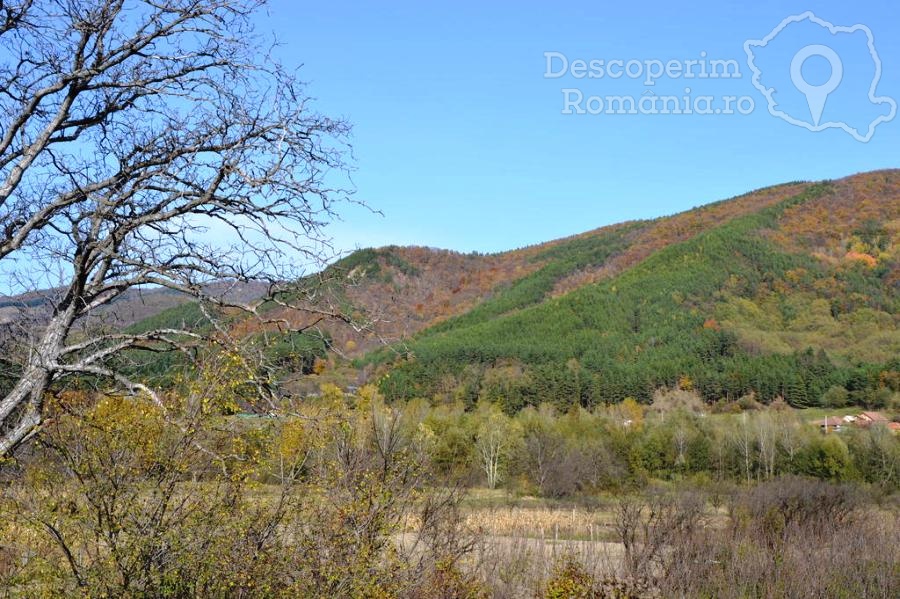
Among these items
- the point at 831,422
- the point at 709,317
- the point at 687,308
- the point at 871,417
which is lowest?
the point at 831,422

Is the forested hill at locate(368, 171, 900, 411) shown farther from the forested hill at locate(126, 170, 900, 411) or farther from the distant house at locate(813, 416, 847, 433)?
the distant house at locate(813, 416, 847, 433)

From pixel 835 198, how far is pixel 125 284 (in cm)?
17453

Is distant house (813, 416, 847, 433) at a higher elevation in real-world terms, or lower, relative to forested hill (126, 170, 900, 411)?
lower

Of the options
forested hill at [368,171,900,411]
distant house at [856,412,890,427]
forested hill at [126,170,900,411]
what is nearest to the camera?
distant house at [856,412,890,427]

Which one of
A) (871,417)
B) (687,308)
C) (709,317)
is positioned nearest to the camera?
(871,417)

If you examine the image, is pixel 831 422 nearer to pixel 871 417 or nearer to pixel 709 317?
pixel 871 417

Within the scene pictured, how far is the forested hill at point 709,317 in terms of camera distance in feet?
309

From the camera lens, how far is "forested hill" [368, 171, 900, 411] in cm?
9412

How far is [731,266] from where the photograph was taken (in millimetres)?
133000

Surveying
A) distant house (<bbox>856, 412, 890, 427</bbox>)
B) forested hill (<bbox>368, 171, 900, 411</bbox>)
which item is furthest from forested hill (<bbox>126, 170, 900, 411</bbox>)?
distant house (<bbox>856, 412, 890, 427</bbox>)

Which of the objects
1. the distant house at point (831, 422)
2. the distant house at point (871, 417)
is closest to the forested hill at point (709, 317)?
the distant house at point (871, 417)

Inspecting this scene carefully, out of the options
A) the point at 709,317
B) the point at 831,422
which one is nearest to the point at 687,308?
the point at 709,317

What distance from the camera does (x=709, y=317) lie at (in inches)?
4719

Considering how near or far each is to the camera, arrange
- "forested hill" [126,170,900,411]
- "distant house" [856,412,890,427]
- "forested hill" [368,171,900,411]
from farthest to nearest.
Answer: "forested hill" [126,170,900,411] < "forested hill" [368,171,900,411] < "distant house" [856,412,890,427]
